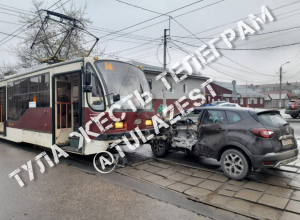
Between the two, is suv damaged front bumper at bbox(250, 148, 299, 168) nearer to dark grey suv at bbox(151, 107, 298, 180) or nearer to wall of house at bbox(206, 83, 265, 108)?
dark grey suv at bbox(151, 107, 298, 180)

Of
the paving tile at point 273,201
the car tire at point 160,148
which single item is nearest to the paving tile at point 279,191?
the paving tile at point 273,201

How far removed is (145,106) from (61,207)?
3889 mm

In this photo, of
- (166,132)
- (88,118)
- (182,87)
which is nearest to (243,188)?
(166,132)

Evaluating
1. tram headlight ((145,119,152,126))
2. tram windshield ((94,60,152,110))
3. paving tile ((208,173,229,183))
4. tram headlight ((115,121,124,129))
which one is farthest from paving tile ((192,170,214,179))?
tram windshield ((94,60,152,110))

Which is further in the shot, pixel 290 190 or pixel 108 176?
pixel 108 176

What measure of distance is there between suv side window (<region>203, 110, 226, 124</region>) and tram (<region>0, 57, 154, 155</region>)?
6.08ft

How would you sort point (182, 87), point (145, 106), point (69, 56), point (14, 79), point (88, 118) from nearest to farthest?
point (88, 118)
point (145, 106)
point (14, 79)
point (69, 56)
point (182, 87)

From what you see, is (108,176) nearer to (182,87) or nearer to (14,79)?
(14,79)

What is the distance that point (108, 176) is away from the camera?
5820 millimetres

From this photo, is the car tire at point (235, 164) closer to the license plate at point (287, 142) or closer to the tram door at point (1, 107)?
the license plate at point (287, 142)

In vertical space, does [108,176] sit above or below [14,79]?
below

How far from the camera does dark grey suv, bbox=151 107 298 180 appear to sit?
16.1 feet

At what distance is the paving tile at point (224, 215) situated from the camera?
370 centimetres

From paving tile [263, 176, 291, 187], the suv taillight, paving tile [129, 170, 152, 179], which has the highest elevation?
the suv taillight
